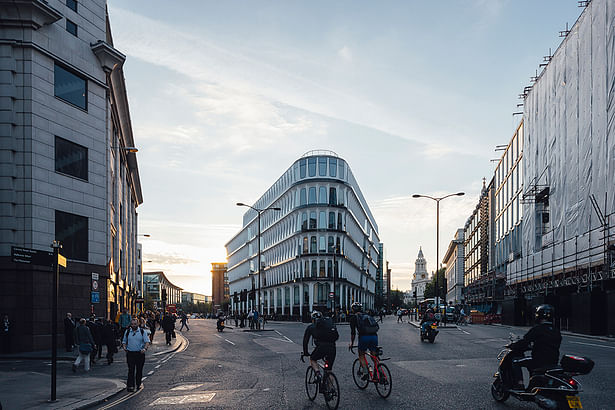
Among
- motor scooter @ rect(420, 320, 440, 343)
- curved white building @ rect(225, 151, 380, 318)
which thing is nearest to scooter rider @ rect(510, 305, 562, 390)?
motor scooter @ rect(420, 320, 440, 343)

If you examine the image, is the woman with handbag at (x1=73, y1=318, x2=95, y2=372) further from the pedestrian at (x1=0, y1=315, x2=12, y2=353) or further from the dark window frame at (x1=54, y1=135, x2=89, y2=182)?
the dark window frame at (x1=54, y1=135, x2=89, y2=182)

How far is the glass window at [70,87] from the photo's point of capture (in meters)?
29.5

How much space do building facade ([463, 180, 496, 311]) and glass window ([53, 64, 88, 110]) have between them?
213 ft

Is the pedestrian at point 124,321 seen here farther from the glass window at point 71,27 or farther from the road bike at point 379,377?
the road bike at point 379,377

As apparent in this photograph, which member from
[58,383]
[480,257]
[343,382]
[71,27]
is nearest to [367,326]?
[343,382]

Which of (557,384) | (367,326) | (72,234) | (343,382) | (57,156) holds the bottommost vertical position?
(343,382)

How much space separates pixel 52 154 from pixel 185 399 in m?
19.3

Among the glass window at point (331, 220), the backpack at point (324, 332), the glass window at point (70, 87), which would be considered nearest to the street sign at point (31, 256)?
the backpack at point (324, 332)

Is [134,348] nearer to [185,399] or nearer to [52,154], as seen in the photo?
[185,399]

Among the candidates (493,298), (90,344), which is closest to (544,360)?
(90,344)

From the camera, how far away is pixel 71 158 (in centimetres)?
3020

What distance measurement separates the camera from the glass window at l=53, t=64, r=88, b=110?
29.5 meters

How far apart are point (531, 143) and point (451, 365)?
43.7 metres

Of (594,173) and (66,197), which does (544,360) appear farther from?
(594,173)
